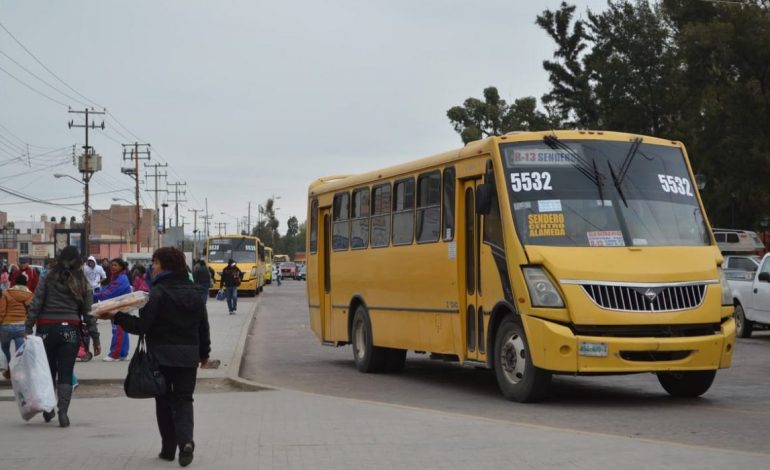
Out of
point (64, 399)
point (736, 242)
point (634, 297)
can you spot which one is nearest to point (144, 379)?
point (64, 399)

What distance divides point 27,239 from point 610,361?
176982 mm

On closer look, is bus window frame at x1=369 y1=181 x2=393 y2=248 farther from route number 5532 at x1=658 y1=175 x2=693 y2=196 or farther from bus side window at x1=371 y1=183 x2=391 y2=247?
route number 5532 at x1=658 y1=175 x2=693 y2=196

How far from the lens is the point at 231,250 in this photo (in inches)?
2498

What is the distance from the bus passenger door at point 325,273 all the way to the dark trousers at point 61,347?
8.92 m

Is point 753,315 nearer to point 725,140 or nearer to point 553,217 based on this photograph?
point 553,217

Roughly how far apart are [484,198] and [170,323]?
5.73 meters

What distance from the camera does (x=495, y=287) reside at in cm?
1446

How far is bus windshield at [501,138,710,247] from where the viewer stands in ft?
46.2

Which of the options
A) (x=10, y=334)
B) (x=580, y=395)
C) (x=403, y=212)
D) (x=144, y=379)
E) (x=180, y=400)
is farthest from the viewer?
(x=403, y=212)

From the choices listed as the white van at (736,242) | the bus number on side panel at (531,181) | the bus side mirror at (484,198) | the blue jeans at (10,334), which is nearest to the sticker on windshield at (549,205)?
the bus number on side panel at (531,181)

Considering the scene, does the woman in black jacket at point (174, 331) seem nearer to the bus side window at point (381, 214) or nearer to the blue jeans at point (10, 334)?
the blue jeans at point (10, 334)

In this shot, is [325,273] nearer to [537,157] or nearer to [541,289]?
[537,157]

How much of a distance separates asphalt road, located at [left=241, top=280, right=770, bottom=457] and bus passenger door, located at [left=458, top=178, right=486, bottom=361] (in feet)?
2.10

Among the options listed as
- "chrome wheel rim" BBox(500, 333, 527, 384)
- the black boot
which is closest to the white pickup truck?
"chrome wheel rim" BBox(500, 333, 527, 384)
